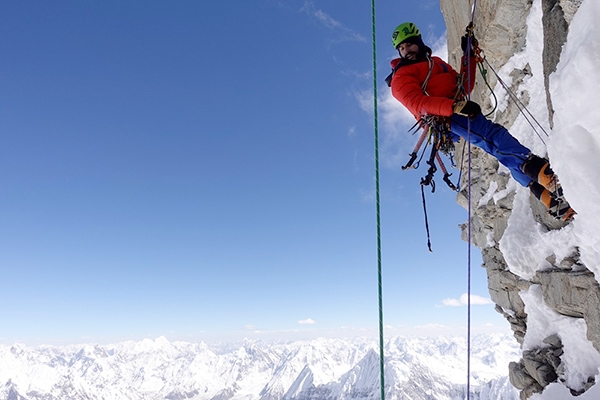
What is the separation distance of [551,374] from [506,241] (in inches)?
108

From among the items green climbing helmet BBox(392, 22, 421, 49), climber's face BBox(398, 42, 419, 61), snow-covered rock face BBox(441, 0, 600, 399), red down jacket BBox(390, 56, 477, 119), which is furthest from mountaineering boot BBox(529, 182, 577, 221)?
green climbing helmet BBox(392, 22, 421, 49)

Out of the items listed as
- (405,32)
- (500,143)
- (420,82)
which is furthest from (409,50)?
(500,143)

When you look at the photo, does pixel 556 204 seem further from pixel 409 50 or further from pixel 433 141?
pixel 409 50

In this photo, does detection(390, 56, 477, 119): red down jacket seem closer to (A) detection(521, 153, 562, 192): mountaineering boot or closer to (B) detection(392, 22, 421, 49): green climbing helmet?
(B) detection(392, 22, 421, 49): green climbing helmet

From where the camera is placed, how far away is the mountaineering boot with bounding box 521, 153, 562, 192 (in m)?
4.48

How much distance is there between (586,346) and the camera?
236 inches

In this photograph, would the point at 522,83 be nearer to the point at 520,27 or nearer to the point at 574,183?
the point at 520,27

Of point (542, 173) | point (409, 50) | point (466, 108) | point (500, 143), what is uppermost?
point (409, 50)

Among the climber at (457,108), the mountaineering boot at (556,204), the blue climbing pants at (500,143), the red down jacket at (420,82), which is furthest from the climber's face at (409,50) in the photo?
the mountaineering boot at (556,204)

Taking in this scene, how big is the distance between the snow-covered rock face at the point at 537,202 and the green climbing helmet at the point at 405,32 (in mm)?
1864

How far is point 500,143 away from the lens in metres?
4.81

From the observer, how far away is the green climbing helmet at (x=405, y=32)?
5.53 meters

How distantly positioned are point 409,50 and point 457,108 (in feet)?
4.99

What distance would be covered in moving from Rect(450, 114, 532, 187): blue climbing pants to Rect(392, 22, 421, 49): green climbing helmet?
154cm
